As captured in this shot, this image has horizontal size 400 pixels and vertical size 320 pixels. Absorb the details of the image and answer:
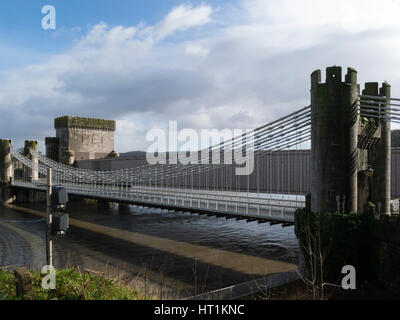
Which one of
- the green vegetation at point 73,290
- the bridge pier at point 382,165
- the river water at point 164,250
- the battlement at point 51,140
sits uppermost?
the battlement at point 51,140

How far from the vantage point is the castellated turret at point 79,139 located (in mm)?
55938

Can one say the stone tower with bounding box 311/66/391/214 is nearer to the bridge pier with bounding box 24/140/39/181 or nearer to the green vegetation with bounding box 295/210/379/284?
the green vegetation with bounding box 295/210/379/284

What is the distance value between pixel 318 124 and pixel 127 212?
28179mm

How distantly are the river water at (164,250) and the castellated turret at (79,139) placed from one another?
23835 mm

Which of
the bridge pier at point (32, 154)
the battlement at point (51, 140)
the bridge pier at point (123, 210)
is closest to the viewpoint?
the bridge pier at point (123, 210)

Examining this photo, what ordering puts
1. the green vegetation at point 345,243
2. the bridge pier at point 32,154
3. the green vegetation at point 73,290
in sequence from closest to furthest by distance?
the green vegetation at point 73,290
the green vegetation at point 345,243
the bridge pier at point 32,154

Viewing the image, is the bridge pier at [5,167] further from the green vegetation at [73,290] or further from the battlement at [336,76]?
the battlement at [336,76]

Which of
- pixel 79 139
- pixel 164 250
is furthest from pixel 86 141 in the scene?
pixel 164 250

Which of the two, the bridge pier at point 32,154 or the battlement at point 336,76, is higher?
the battlement at point 336,76

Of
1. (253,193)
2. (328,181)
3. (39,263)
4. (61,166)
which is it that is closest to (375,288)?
(328,181)

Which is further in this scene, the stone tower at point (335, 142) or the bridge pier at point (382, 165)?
the bridge pier at point (382, 165)

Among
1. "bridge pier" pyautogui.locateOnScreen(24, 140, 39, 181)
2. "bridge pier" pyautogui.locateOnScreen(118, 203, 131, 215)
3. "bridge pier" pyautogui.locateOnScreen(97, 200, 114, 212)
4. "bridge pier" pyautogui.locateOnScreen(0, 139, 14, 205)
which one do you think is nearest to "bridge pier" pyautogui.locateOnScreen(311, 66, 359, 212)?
"bridge pier" pyautogui.locateOnScreen(118, 203, 131, 215)

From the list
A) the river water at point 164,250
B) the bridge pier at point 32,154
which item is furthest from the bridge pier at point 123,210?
the bridge pier at point 32,154
